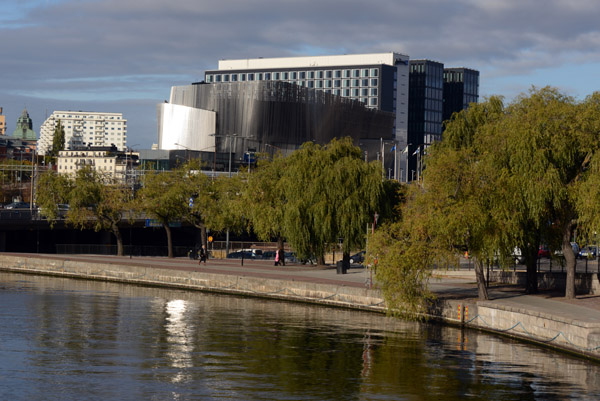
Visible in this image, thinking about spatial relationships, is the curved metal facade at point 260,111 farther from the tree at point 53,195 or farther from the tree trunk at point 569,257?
the tree trunk at point 569,257

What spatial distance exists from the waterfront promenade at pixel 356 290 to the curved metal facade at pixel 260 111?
102 metres

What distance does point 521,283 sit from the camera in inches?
2141

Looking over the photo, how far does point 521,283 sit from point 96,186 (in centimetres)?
4697

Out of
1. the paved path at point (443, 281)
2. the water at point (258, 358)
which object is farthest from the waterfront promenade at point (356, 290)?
the water at point (258, 358)

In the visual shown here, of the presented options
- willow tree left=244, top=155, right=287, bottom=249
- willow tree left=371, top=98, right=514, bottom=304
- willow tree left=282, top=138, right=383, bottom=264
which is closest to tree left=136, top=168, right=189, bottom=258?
willow tree left=244, top=155, right=287, bottom=249

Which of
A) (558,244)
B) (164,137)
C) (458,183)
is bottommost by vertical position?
(558,244)

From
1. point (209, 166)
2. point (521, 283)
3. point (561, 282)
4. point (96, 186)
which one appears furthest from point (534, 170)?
point (209, 166)

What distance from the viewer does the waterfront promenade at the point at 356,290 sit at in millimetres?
36531

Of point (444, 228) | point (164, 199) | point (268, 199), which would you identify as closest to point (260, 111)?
point (164, 199)

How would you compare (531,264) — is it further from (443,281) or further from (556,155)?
(443,281)

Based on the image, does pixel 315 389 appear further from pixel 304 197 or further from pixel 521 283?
pixel 304 197

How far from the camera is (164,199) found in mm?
79125

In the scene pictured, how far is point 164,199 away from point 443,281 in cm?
3114

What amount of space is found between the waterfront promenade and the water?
89cm
